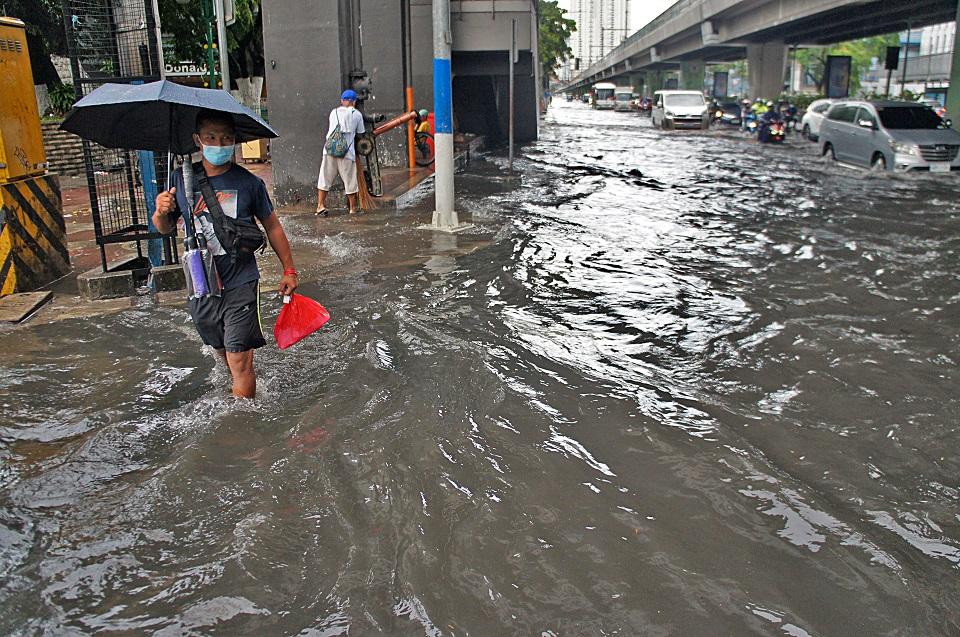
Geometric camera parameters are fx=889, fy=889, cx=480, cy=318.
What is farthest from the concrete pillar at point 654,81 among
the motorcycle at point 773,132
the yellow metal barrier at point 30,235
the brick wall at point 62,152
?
the yellow metal barrier at point 30,235

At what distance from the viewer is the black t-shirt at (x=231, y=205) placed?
4879 millimetres

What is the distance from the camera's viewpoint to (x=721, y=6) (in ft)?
139

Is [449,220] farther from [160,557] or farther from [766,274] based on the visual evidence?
[160,557]

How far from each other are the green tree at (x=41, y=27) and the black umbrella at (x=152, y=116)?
18410 millimetres

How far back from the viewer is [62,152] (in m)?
20.3

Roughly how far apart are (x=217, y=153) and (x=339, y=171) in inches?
336

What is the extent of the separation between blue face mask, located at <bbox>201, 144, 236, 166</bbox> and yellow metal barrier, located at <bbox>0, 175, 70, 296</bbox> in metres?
4.45

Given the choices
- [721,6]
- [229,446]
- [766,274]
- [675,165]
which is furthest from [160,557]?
[721,6]

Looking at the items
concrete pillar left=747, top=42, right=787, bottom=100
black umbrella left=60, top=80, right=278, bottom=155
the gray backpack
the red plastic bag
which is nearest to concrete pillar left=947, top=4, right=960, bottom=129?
the gray backpack

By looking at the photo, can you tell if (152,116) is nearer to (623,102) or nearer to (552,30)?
(623,102)

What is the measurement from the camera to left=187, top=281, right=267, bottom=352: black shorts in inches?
198

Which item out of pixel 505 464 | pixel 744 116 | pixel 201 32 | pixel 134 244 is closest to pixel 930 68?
pixel 744 116

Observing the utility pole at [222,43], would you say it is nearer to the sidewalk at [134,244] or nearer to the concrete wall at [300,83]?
the sidewalk at [134,244]

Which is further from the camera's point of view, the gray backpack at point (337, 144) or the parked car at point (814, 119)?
the parked car at point (814, 119)
